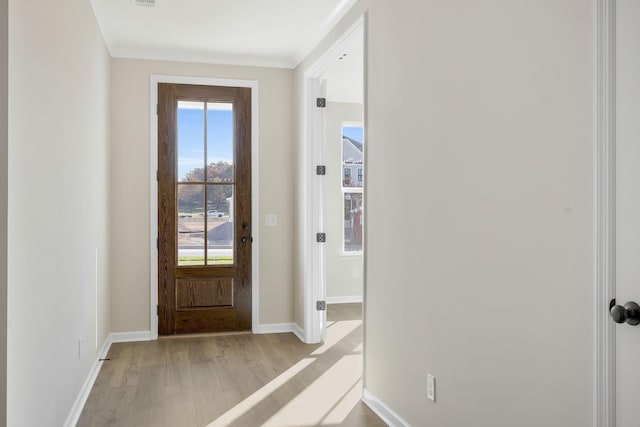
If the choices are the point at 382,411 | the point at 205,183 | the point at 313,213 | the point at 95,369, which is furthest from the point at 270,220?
the point at 382,411

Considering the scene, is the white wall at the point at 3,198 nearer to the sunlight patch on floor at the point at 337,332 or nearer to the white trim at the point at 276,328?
the sunlight patch on floor at the point at 337,332

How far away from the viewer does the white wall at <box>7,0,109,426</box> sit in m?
1.89

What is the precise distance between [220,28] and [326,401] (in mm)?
2979

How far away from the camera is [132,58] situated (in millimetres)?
4863

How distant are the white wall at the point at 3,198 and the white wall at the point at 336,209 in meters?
5.04

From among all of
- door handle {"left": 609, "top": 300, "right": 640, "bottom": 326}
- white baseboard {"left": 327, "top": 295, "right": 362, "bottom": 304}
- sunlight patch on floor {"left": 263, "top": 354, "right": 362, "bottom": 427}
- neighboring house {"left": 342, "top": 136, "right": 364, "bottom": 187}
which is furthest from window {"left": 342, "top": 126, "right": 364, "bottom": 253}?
door handle {"left": 609, "top": 300, "right": 640, "bottom": 326}

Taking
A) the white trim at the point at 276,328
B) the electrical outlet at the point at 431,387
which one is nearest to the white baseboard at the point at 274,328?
the white trim at the point at 276,328

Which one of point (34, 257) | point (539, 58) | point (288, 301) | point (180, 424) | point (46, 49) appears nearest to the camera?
point (539, 58)

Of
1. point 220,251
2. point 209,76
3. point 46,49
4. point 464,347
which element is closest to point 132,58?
point 209,76

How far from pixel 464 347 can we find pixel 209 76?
3.79 metres

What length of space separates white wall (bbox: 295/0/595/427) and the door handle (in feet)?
0.41

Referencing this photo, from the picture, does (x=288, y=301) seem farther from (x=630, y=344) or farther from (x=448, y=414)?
(x=630, y=344)

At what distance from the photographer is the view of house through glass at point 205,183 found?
502cm

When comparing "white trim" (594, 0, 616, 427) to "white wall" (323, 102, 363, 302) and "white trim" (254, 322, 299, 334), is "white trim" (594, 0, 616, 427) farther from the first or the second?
"white wall" (323, 102, 363, 302)
